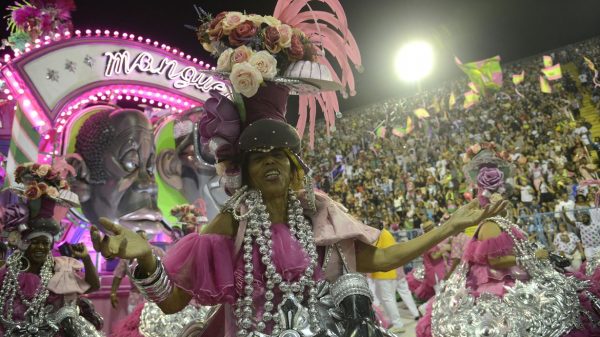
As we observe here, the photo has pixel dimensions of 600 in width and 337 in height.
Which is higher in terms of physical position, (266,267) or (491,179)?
(491,179)

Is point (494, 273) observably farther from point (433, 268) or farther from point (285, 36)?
point (433, 268)

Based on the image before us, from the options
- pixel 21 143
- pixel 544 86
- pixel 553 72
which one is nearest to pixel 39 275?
pixel 21 143

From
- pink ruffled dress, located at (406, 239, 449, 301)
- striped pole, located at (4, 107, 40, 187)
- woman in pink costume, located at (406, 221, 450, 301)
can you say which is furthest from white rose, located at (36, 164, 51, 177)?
pink ruffled dress, located at (406, 239, 449, 301)

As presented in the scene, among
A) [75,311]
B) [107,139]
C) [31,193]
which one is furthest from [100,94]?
[75,311]

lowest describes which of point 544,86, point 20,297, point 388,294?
point 20,297

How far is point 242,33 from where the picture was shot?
2227 mm

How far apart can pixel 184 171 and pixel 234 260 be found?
27.9ft

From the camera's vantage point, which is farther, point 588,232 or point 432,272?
point 588,232

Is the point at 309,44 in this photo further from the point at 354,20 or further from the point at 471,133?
the point at 471,133

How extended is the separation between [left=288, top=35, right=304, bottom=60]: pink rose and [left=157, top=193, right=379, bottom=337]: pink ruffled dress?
2.43 ft

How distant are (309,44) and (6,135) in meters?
9.78

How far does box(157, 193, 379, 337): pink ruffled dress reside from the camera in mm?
1997

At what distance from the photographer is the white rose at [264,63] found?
2.17 metres

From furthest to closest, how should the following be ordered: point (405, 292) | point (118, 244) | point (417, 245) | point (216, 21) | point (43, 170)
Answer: point (405, 292) < point (43, 170) < point (216, 21) < point (417, 245) < point (118, 244)
